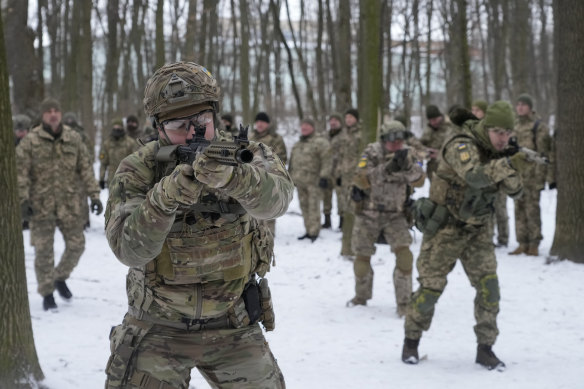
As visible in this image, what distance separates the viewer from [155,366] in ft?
8.54

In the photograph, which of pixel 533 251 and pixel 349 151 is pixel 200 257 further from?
pixel 349 151

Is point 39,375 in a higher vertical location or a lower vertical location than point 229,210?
lower

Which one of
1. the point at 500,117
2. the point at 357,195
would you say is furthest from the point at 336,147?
the point at 500,117

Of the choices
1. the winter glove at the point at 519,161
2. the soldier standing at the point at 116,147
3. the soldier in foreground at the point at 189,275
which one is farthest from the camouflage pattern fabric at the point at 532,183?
the soldier in foreground at the point at 189,275

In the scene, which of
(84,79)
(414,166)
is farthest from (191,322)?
(84,79)

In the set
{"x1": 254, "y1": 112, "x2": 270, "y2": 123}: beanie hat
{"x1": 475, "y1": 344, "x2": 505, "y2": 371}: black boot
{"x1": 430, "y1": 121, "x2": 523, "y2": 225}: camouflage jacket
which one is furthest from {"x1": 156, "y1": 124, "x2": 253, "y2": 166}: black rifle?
{"x1": 254, "y1": 112, "x2": 270, "y2": 123}: beanie hat

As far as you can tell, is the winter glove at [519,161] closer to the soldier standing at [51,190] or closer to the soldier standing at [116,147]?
the soldier standing at [51,190]

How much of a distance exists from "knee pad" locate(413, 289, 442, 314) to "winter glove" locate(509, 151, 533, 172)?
118 centimetres

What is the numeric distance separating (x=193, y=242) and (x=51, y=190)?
189 inches

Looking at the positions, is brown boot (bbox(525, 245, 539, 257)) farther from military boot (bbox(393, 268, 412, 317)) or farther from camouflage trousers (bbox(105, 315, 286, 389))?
camouflage trousers (bbox(105, 315, 286, 389))

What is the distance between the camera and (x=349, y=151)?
11680mm

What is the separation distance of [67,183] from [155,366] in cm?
488

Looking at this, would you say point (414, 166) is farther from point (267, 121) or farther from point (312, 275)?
point (267, 121)

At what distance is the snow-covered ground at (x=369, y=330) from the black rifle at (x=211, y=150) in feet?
8.41
